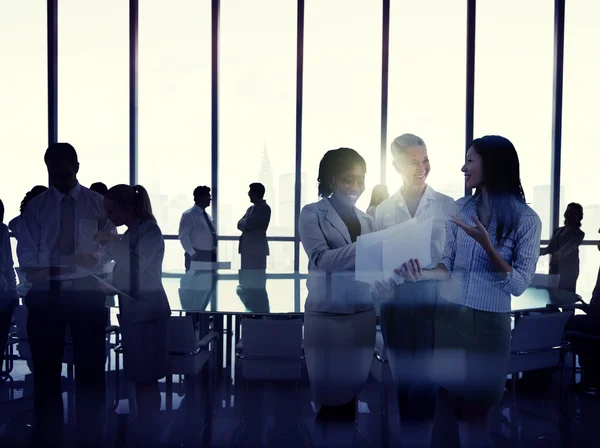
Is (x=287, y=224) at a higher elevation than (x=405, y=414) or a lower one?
higher

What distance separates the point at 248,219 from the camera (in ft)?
19.4

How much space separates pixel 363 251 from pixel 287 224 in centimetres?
478

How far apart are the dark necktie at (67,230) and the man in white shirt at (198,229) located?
2854 mm

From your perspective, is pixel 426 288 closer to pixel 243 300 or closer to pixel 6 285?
pixel 243 300

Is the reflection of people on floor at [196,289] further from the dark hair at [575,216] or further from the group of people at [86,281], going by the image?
the dark hair at [575,216]

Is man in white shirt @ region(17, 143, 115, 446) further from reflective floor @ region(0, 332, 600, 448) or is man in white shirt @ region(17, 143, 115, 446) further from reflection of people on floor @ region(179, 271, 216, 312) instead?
reflection of people on floor @ region(179, 271, 216, 312)

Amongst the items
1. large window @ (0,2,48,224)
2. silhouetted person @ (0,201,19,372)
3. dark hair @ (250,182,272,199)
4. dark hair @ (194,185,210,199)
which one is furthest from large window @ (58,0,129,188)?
silhouetted person @ (0,201,19,372)

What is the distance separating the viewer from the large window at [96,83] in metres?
6.34

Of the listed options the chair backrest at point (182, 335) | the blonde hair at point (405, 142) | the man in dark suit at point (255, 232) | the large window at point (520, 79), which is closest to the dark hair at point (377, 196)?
the chair backrest at point (182, 335)

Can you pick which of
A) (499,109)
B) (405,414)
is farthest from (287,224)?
(405,414)

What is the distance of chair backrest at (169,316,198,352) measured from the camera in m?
2.92

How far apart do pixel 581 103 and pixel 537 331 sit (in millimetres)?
4592

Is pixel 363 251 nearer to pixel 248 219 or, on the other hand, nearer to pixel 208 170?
pixel 248 219

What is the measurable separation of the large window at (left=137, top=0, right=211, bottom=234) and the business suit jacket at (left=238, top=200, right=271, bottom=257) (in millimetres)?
874
